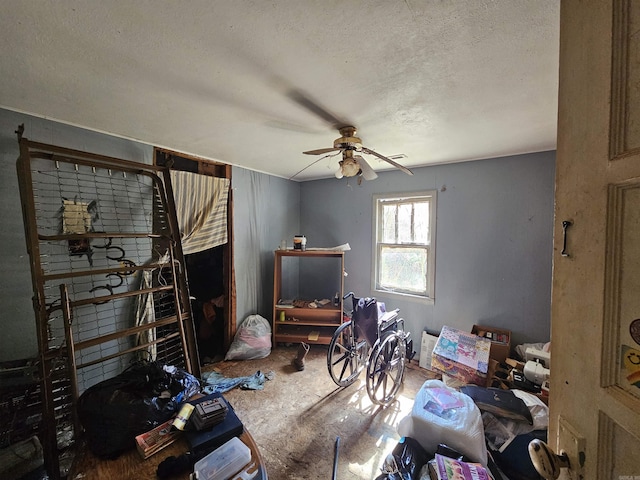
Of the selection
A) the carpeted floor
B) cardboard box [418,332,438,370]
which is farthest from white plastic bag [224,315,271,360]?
cardboard box [418,332,438,370]

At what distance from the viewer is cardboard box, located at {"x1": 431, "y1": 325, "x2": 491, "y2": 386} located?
8.23 ft

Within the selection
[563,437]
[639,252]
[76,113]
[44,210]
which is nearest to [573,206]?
[639,252]

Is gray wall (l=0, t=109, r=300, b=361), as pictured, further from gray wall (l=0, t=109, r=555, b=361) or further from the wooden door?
the wooden door

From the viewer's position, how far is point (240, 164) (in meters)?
3.18

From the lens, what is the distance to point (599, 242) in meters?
0.51

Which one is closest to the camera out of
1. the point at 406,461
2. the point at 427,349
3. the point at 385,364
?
the point at 406,461

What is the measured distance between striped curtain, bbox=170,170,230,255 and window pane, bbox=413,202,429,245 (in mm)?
2318

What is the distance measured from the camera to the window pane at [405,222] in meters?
3.37

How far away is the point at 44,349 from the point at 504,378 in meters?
3.42

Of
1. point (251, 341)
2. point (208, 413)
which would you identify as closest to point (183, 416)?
point (208, 413)

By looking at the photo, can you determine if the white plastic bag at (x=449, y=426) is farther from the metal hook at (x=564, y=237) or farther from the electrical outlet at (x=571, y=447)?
the metal hook at (x=564, y=237)

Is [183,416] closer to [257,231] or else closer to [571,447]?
[571,447]

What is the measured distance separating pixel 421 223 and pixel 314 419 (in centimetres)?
241

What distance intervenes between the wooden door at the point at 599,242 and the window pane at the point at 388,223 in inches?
114
